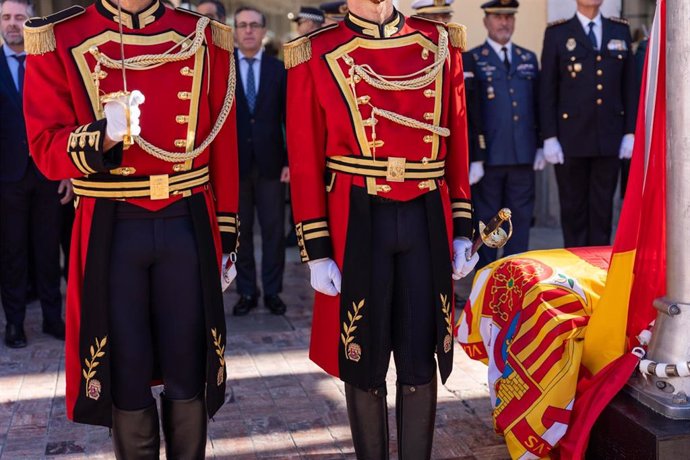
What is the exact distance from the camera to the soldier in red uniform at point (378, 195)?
290 cm

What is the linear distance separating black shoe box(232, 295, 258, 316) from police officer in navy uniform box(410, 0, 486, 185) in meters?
1.58

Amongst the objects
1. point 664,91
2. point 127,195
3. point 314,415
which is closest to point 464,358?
point 314,415

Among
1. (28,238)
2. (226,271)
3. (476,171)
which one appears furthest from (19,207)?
(226,271)

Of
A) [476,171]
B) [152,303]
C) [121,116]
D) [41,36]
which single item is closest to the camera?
[121,116]

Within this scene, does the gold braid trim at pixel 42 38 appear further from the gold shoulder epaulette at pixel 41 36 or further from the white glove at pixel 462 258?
the white glove at pixel 462 258

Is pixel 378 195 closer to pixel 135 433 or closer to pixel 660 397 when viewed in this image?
pixel 135 433

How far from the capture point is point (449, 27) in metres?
3.06

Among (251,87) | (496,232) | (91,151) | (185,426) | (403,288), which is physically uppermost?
(251,87)

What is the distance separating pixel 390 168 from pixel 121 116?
865 mm

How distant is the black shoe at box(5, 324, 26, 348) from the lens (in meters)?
5.31

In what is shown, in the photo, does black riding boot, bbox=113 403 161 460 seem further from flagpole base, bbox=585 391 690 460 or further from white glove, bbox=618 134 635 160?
white glove, bbox=618 134 635 160

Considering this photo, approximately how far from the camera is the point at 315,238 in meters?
2.98

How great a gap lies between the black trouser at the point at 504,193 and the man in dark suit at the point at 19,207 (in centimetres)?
256

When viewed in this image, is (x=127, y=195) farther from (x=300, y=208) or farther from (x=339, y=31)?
(x=339, y=31)
